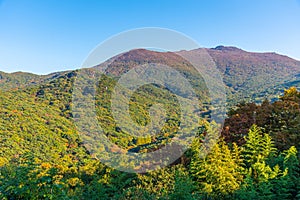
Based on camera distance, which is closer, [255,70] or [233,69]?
[255,70]

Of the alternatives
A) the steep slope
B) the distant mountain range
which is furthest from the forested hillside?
the distant mountain range

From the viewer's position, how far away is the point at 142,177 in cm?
489

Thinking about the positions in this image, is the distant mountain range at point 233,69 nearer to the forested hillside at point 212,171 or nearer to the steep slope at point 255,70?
the steep slope at point 255,70

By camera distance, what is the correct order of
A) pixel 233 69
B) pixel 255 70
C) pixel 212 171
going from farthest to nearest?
pixel 233 69
pixel 255 70
pixel 212 171

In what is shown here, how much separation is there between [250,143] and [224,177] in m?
1.10

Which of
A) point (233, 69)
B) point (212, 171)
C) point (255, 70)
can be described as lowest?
point (212, 171)

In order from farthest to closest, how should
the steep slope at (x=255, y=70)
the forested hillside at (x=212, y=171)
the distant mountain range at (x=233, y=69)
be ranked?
the distant mountain range at (x=233, y=69) → the steep slope at (x=255, y=70) → the forested hillside at (x=212, y=171)

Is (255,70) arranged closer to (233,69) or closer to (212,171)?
(233,69)

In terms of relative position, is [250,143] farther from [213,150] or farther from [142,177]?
[142,177]

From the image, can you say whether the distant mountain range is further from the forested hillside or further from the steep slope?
the forested hillside

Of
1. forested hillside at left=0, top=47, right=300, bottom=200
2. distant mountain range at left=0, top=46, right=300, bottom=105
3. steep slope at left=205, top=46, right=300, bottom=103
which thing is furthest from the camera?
distant mountain range at left=0, top=46, right=300, bottom=105

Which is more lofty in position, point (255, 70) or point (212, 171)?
point (255, 70)

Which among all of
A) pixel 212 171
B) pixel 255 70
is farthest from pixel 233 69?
pixel 212 171

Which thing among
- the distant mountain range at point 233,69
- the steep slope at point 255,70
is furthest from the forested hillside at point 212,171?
the distant mountain range at point 233,69
